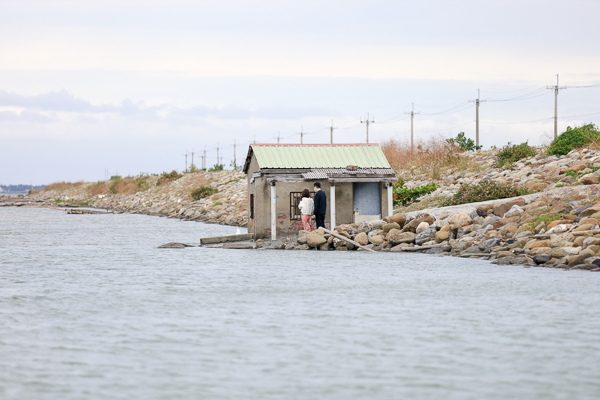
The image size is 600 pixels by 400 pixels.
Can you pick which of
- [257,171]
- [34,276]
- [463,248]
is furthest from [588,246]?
[34,276]

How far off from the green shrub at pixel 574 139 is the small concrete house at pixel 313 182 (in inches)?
528

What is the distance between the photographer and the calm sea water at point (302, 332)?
805cm

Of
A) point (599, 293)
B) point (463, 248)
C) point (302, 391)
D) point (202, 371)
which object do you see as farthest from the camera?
point (463, 248)

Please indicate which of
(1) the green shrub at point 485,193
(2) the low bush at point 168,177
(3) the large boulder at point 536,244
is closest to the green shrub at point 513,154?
(1) the green shrub at point 485,193

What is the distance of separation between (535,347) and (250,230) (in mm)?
19453

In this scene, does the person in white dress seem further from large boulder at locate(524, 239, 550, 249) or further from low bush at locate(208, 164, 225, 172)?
low bush at locate(208, 164, 225, 172)

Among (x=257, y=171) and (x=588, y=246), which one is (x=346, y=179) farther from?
(x=588, y=246)

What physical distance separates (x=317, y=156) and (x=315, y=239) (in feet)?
15.4

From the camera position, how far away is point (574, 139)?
35.5 m

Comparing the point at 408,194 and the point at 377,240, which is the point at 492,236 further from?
the point at 408,194

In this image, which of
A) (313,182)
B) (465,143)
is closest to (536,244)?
(313,182)

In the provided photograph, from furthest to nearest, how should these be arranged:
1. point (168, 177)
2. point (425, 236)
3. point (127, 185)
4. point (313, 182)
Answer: point (127, 185) < point (168, 177) < point (313, 182) < point (425, 236)

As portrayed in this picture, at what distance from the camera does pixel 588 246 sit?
1814 centimetres

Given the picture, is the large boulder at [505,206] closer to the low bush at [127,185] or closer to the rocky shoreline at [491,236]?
the rocky shoreline at [491,236]
